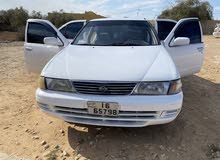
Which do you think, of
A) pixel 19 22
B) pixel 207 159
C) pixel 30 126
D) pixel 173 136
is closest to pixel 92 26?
pixel 30 126

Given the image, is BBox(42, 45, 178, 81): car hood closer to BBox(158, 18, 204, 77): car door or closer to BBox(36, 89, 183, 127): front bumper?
BBox(36, 89, 183, 127): front bumper

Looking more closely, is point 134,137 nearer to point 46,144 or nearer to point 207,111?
point 46,144

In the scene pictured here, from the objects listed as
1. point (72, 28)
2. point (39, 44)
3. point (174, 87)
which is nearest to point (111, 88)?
point (174, 87)

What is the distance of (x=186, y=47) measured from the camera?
624 centimetres

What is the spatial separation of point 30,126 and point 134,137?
1.64 metres

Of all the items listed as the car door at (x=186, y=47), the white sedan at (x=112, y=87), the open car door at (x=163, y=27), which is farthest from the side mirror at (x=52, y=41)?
the open car door at (x=163, y=27)

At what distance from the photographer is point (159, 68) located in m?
4.02

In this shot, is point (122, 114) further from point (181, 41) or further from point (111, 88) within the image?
point (181, 41)

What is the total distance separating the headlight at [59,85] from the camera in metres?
3.91

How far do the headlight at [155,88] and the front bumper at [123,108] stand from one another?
62 millimetres

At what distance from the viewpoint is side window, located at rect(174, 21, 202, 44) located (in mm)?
6285

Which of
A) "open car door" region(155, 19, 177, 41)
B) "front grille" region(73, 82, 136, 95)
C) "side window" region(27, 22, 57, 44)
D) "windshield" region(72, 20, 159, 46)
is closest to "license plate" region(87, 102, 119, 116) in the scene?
"front grille" region(73, 82, 136, 95)

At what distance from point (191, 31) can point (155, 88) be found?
3.18 meters

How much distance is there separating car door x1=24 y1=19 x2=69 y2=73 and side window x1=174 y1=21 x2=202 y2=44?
2258 millimetres
